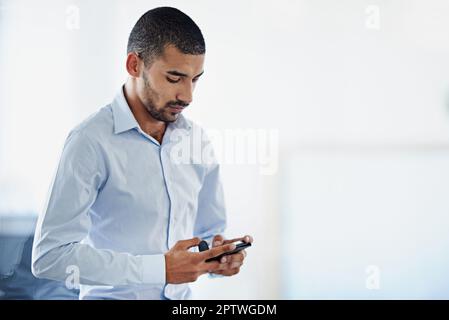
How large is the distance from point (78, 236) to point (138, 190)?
16 cm

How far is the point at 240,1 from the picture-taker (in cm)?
133

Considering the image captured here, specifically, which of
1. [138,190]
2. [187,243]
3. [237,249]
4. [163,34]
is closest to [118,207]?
[138,190]

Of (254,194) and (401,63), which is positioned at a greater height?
(401,63)

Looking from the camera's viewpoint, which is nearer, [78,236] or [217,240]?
[78,236]

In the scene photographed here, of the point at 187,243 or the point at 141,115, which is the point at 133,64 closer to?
the point at 141,115

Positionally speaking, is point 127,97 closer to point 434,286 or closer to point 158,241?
point 158,241

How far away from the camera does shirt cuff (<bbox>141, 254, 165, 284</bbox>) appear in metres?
1.22

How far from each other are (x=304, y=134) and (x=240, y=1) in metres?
0.34

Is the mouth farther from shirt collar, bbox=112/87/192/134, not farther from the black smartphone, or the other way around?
the black smartphone

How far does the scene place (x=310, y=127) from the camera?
132 cm

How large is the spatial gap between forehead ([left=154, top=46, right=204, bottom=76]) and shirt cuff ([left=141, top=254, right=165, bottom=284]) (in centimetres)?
40

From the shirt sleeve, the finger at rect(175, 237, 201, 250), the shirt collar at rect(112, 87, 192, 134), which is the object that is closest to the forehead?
the shirt collar at rect(112, 87, 192, 134)

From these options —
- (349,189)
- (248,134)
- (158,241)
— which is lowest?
(158,241)

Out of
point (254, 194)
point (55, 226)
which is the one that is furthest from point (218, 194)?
point (55, 226)
